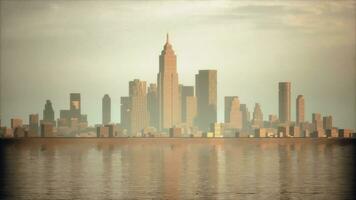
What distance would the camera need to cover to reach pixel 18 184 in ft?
294

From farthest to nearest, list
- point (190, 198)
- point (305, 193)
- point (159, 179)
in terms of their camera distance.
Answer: point (159, 179) → point (305, 193) → point (190, 198)

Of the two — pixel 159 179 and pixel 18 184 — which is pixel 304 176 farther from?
pixel 18 184

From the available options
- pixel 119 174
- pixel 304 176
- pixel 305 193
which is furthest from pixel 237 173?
pixel 305 193

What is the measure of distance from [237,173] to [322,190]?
2979cm

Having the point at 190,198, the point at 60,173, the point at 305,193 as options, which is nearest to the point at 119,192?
the point at 190,198

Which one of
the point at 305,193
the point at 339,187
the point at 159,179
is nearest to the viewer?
the point at 305,193

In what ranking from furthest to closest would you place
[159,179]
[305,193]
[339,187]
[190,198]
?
[159,179]
[339,187]
[305,193]
[190,198]

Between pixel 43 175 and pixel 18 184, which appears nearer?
pixel 18 184

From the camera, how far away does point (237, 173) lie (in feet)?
360

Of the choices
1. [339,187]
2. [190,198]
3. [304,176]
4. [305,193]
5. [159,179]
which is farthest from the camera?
[304,176]

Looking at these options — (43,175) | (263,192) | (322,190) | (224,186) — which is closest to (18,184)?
(43,175)

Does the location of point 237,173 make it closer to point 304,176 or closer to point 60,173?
point 304,176

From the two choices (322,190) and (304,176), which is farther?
(304,176)

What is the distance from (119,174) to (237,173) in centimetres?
1824
